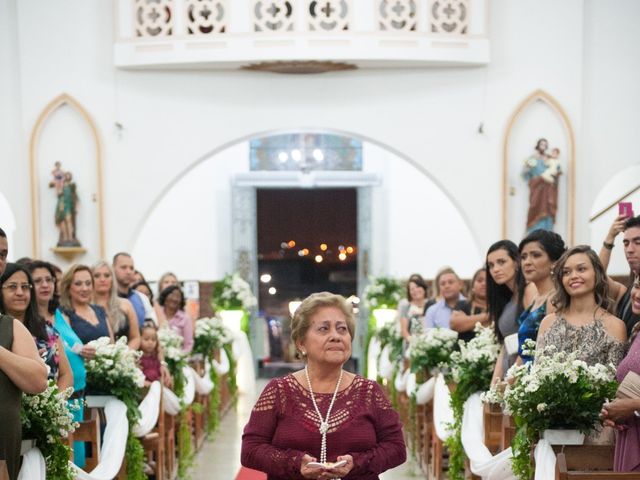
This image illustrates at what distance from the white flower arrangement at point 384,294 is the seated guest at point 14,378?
12028mm

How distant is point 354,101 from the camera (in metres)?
14.6

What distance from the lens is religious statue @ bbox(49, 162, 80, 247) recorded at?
47.0 feet

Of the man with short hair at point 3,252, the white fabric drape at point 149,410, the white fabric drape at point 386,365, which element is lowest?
the white fabric drape at point 386,365

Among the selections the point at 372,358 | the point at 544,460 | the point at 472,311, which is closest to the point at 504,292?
the point at 472,311

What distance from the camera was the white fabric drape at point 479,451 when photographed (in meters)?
5.90

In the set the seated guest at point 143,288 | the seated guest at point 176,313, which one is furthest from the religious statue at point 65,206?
the seated guest at point 143,288

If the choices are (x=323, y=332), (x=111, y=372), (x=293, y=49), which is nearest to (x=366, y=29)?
(x=293, y=49)

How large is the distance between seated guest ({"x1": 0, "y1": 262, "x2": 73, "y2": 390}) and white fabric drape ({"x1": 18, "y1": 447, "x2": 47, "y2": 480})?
69cm

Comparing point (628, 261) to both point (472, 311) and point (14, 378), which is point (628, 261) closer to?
point (14, 378)

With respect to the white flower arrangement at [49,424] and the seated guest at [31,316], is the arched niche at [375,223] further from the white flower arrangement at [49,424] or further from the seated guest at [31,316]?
the white flower arrangement at [49,424]

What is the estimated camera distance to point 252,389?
56.5 ft

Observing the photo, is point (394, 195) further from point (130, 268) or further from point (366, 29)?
point (130, 268)

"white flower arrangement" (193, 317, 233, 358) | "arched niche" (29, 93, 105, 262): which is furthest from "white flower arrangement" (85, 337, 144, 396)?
"arched niche" (29, 93, 105, 262)

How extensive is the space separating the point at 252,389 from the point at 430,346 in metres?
8.73
